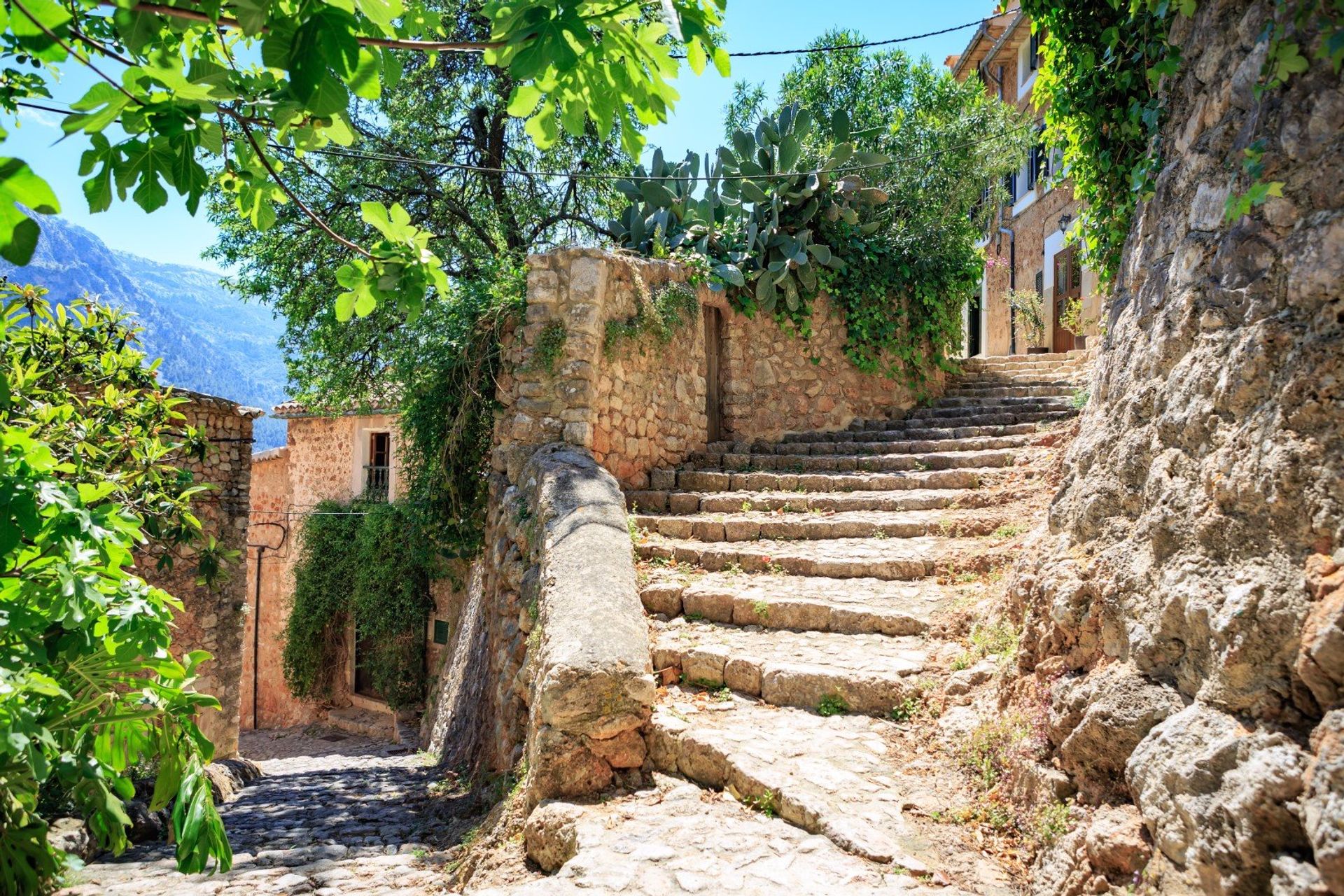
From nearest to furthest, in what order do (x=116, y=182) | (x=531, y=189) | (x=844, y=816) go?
(x=116, y=182) → (x=844, y=816) → (x=531, y=189)

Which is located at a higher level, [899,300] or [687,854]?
[899,300]

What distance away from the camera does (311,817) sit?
5.54 meters

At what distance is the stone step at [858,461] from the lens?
23.2ft

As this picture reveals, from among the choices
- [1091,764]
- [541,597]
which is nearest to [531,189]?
[541,597]

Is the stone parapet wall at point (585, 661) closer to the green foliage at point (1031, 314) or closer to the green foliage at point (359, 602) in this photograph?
the green foliage at point (359, 602)

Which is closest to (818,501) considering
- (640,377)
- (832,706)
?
(640,377)

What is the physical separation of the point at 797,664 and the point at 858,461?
3.44 m

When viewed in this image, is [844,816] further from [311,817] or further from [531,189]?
[531,189]

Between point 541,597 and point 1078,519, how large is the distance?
287 cm

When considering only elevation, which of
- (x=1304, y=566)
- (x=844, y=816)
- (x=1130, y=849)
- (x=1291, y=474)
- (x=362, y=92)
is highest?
(x=362, y=92)

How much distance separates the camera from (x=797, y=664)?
4.35 meters

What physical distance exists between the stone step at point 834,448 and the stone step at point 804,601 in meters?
2.36

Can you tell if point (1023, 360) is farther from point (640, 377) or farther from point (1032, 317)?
point (640, 377)

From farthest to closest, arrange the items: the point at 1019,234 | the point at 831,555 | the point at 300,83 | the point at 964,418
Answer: the point at 1019,234, the point at 964,418, the point at 831,555, the point at 300,83
